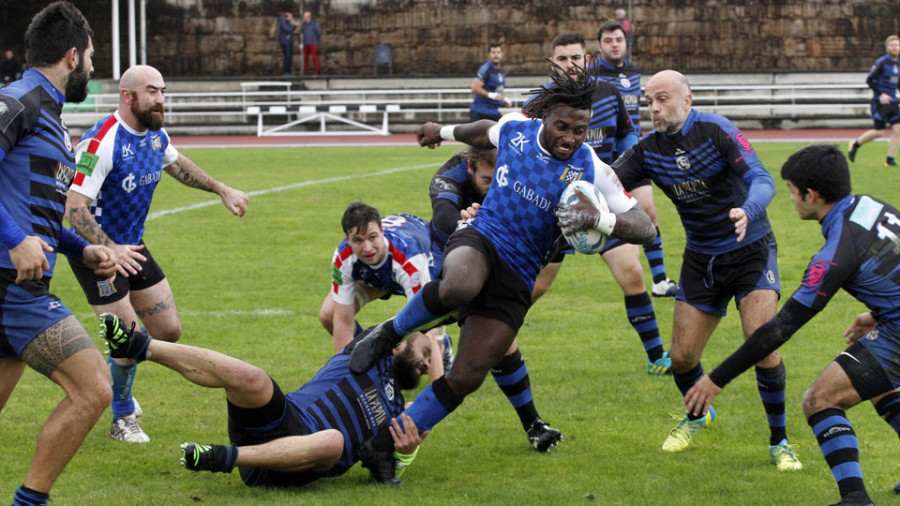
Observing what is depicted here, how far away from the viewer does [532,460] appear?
654 centimetres

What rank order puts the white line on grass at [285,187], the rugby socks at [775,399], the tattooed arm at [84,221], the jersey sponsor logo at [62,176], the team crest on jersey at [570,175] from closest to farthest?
the jersey sponsor logo at [62,176] → the team crest on jersey at [570,175] → the rugby socks at [775,399] → the tattooed arm at [84,221] → the white line on grass at [285,187]

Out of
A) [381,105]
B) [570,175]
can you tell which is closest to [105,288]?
[570,175]

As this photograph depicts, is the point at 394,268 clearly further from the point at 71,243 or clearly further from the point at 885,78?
the point at 885,78

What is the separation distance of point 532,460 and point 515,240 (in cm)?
149

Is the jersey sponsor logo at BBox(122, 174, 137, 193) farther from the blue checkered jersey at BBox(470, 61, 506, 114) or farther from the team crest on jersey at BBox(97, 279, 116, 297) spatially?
the blue checkered jersey at BBox(470, 61, 506, 114)

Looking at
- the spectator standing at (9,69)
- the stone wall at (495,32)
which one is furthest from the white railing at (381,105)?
the spectator standing at (9,69)

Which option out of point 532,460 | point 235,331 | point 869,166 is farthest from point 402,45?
point 532,460

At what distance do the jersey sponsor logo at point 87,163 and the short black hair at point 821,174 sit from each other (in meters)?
4.24

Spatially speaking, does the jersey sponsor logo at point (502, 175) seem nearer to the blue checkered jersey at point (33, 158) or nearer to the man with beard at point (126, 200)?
the blue checkered jersey at point (33, 158)

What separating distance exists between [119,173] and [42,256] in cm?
223

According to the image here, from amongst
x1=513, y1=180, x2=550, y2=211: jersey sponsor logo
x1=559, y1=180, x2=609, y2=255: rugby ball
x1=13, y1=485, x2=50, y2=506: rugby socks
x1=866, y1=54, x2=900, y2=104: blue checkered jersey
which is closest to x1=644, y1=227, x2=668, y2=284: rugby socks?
x1=513, y1=180, x2=550, y2=211: jersey sponsor logo

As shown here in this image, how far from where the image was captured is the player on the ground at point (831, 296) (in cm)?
509

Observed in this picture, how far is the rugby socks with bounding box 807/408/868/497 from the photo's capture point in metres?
5.15

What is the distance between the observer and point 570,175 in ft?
19.2
